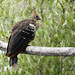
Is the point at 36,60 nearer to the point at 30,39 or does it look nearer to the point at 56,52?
the point at 30,39

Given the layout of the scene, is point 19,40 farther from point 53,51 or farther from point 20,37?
point 53,51

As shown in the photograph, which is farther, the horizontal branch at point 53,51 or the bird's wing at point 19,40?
the bird's wing at point 19,40

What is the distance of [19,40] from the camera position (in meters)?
2.26

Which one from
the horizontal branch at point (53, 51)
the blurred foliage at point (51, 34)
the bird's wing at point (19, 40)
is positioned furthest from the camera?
the blurred foliage at point (51, 34)

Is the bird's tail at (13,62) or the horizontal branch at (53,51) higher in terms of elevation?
the horizontal branch at (53,51)

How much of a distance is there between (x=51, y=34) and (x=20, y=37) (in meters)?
0.32

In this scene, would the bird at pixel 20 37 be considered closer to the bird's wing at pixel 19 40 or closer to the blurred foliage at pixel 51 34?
the bird's wing at pixel 19 40

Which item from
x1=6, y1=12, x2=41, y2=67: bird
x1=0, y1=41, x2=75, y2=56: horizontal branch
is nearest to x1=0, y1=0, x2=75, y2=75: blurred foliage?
x1=6, y1=12, x2=41, y2=67: bird

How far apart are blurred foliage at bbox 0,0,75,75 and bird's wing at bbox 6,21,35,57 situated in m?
0.14

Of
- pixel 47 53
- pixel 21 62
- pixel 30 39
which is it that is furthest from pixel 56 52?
pixel 21 62

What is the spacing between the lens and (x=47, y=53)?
2.02m

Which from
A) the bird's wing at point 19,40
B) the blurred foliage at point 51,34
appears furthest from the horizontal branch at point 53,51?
the blurred foliage at point 51,34

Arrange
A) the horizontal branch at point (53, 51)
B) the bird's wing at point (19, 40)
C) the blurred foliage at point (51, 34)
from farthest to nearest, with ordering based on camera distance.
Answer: the blurred foliage at point (51, 34)
the bird's wing at point (19, 40)
the horizontal branch at point (53, 51)

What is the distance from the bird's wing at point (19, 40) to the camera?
223 cm
